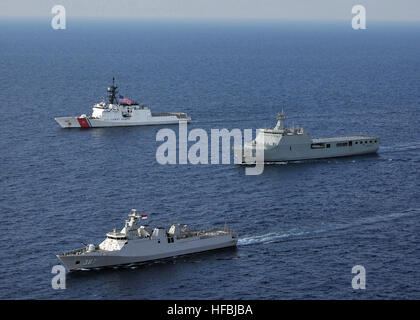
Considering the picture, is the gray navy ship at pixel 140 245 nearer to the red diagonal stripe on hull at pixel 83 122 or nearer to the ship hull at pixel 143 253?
the ship hull at pixel 143 253

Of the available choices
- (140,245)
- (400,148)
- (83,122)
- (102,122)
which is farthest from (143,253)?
(102,122)

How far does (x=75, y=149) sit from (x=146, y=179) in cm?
2599

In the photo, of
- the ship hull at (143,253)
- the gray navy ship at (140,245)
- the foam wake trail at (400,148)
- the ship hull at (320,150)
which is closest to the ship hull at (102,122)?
the ship hull at (320,150)

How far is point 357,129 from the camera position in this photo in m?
162

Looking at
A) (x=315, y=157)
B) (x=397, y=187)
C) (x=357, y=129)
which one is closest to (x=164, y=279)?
(x=397, y=187)

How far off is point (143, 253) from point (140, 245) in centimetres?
100

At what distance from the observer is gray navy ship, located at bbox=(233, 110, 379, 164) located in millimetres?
137375

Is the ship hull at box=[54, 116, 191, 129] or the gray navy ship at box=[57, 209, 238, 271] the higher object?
the ship hull at box=[54, 116, 191, 129]

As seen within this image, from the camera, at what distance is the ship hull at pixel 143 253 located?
8744 centimetres

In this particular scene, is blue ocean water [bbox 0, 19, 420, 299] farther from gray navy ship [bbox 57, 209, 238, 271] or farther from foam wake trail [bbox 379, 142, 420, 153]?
gray navy ship [bbox 57, 209, 238, 271]

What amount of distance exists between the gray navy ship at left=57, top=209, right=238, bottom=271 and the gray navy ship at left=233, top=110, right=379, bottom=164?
1614 inches

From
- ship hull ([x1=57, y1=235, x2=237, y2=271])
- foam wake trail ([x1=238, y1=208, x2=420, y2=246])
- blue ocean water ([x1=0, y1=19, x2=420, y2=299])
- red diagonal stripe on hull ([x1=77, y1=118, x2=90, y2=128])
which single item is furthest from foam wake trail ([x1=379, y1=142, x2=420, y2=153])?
ship hull ([x1=57, y1=235, x2=237, y2=271])

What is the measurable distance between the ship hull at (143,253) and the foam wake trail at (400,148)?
6016 cm

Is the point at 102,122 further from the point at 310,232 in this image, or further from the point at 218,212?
the point at 310,232
